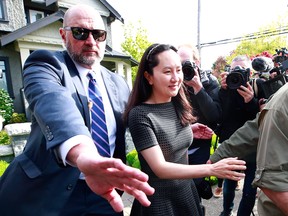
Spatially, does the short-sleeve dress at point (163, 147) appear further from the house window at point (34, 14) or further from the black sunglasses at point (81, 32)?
the house window at point (34, 14)

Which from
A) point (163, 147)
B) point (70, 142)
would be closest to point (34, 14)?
point (163, 147)

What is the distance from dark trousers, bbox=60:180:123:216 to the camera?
4.24 feet

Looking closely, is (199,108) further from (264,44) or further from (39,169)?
(264,44)

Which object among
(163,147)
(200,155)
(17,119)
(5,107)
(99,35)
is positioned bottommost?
(17,119)

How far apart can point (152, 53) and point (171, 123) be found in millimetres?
505

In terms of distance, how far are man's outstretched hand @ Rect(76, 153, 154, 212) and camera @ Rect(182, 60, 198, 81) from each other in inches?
63.3

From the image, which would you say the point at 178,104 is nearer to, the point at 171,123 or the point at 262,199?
the point at 171,123

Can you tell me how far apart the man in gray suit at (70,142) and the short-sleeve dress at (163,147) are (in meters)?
0.20

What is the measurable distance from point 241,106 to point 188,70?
0.78 meters

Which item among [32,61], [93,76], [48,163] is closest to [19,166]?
[48,163]

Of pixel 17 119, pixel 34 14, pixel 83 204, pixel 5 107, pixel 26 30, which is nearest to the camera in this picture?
pixel 83 204

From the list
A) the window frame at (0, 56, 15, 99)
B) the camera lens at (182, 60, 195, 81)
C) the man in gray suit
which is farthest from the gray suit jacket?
the window frame at (0, 56, 15, 99)

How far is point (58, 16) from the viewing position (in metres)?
10.5

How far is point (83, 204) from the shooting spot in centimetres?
135
